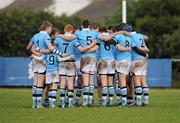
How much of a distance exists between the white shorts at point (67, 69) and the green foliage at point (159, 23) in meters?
28.7

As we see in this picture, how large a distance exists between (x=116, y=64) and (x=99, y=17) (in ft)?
180

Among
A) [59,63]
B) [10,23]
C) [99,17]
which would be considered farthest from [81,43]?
[99,17]

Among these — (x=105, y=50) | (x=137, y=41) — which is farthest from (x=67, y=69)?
(x=137, y=41)

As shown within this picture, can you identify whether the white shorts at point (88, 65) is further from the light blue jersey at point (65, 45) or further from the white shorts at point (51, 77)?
the white shorts at point (51, 77)

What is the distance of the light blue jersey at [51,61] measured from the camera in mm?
20844

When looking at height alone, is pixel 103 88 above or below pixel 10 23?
below

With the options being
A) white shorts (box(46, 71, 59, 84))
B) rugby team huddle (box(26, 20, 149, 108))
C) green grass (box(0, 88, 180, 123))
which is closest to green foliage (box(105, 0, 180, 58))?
rugby team huddle (box(26, 20, 149, 108))

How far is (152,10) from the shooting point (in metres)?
51.5

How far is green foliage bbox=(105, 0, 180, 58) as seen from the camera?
4953 cm

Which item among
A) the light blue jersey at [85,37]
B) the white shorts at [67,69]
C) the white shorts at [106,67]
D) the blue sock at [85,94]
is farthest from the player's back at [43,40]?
the white shorts at [106,67]

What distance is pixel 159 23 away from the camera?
50781 mm

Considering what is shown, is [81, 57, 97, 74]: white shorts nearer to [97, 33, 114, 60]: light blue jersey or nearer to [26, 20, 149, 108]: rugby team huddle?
[26, 20, 149, 108]: rugby team huddle

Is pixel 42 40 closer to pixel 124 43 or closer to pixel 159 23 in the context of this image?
pixel 124 43

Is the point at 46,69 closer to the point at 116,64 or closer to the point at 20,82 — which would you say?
the point at 116,64
